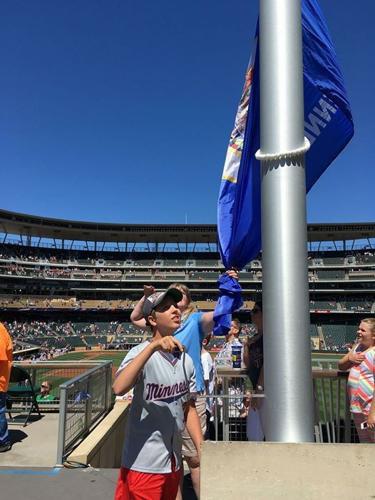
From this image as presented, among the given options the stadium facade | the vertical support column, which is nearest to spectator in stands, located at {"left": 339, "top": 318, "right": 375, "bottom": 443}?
the vertical support column

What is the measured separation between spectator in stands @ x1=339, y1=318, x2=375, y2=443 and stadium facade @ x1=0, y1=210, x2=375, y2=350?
49.2 meters

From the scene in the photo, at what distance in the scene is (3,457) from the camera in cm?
518

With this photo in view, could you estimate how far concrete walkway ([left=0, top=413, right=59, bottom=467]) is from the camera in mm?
4992

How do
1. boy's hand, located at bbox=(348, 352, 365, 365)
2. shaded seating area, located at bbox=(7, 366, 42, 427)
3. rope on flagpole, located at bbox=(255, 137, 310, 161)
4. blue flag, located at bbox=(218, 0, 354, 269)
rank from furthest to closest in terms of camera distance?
1. shaded seating area, located at bbox=(7, 366, 42, 427)
2. boy's hand, located at bbox=(348, 352, 365, 365)
3. blue flag, located at bbox=(218, 0, 354, 269)
4. rope on flagpole, located at bbox=(255, 137, 310, 161)

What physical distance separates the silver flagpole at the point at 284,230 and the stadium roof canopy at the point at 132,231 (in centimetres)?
5683

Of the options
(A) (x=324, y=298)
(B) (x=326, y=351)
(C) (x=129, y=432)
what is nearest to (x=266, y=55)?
(C) (x=129, y=432)

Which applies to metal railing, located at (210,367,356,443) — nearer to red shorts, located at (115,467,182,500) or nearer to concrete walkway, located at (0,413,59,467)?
red shorts, located at (115,467,182,500)

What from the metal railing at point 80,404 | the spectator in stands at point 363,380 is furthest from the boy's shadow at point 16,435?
the spectator in stands at point 363,380

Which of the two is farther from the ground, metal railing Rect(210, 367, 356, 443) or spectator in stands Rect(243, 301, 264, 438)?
spectator in stands Rect(243, 301, 264, 438)

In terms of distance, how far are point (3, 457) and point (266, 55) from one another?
5.14 metres

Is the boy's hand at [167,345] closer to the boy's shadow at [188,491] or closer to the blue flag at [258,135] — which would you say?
the blue flag at [258,135]

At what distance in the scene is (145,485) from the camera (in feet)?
7.98

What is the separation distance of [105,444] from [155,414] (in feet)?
11.1

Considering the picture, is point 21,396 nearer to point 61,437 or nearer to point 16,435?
point 16,435
